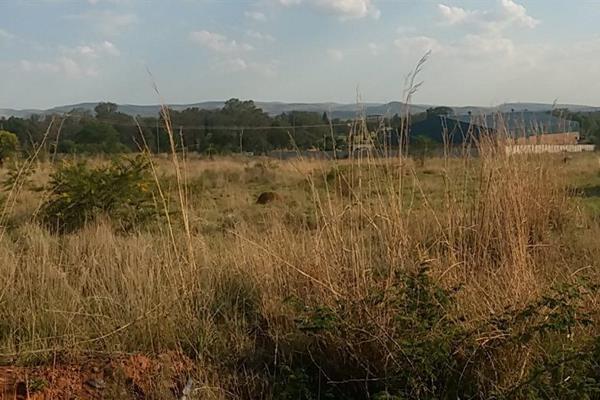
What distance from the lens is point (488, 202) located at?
6004 mm

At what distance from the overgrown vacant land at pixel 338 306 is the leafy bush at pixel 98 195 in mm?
3520

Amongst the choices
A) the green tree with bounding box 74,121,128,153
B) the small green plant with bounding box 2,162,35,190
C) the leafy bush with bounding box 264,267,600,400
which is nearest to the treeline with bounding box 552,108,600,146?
the leafy bush with bounding box 264,267,600,400

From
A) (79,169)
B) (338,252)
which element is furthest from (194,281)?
(79,169)

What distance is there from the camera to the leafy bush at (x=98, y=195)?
10.6 metres

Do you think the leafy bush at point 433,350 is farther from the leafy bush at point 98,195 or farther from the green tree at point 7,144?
the green tree at point 7,144

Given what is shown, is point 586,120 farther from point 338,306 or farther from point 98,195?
point 338,306

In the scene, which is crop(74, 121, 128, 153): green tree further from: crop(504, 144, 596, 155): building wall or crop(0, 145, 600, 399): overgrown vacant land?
crop(504, 144, 596, 155): building wall

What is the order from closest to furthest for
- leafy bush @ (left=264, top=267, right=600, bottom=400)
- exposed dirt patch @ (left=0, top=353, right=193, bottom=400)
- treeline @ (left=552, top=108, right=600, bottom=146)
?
1. leafy bush @ (left=264, top=267, right=600, bottom=400)
2. exposed dirt patch @ (left=0, top=353, right=193, bottom=400)
3. treeline @ (left=552, top=108, right=600, bottom=146)

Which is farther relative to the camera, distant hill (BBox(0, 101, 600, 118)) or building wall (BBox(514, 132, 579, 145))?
building wall (BBox(514, 132, 579, 145))

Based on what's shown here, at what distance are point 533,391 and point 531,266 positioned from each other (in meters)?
2.00

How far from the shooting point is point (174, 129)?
734 cm

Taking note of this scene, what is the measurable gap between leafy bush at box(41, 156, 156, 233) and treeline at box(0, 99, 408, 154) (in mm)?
500

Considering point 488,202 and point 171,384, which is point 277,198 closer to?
point 488,202

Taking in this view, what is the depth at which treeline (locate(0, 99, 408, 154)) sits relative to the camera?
6.01 metres
